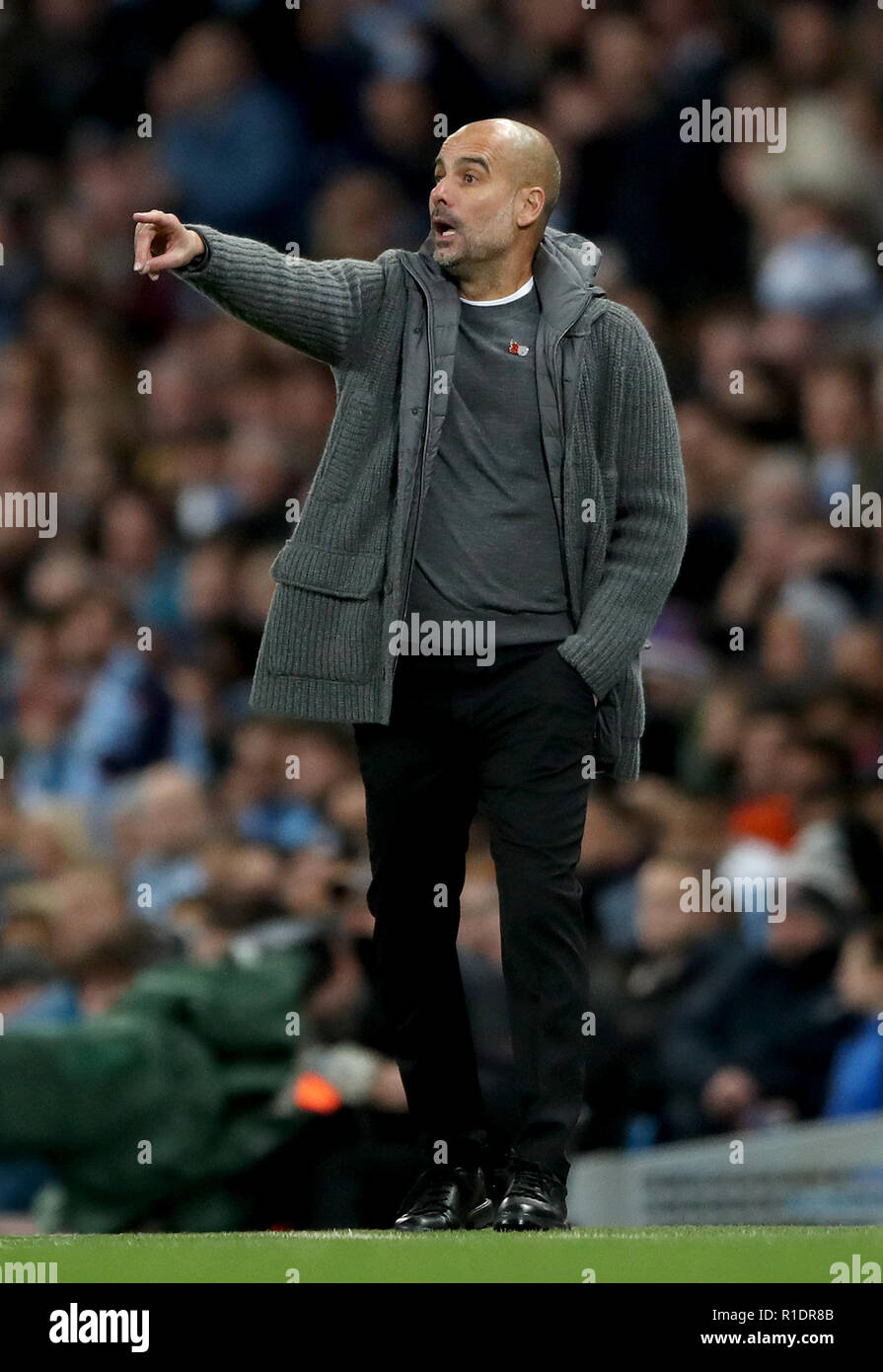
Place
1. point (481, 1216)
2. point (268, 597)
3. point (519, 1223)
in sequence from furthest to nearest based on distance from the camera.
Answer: point (268, 597), point (481, 1216), point (519, 1223)

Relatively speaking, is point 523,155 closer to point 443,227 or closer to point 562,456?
point 443,227

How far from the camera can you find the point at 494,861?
13.9 feet

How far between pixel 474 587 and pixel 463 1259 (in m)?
1.16

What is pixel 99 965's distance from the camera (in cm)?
670

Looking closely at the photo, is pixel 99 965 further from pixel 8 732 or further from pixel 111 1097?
pixel 8 732

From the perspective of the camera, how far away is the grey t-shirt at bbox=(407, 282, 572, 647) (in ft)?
13.8

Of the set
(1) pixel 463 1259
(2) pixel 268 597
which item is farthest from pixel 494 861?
(2) pixel 268 597

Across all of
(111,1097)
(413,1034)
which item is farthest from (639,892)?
(413,1034)

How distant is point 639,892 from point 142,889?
158cm

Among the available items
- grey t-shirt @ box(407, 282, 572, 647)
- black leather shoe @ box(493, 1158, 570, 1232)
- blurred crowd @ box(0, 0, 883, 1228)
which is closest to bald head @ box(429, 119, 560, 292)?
grey t-shirt @ box(407, 282, 572, 647)

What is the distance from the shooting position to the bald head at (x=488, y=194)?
4.19 m

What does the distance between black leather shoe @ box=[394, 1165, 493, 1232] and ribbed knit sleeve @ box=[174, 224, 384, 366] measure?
145cm

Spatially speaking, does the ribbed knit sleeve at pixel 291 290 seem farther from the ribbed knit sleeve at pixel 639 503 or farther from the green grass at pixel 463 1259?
the green grass at pixel 463 1259

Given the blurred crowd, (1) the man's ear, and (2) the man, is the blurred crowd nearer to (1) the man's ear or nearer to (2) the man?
(2) the man
